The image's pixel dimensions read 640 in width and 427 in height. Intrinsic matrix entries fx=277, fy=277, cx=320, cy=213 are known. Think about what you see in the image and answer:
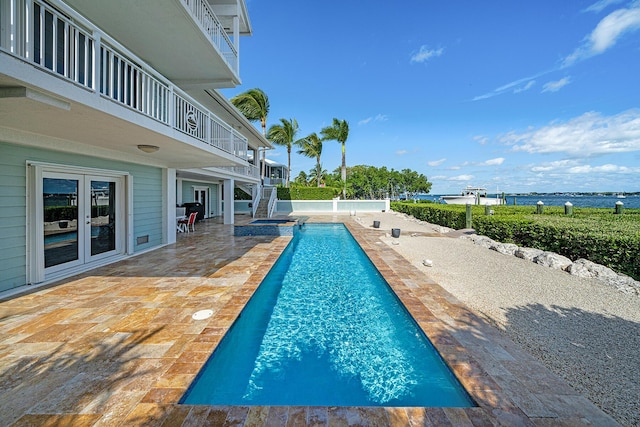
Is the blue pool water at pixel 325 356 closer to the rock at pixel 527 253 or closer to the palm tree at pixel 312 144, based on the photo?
the rock at pixel 527 253

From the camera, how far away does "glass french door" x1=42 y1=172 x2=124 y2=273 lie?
571 cm

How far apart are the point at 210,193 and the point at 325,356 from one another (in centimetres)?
1920

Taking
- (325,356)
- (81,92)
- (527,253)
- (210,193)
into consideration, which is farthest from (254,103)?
(325,356)

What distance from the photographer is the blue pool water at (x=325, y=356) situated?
9.59ft

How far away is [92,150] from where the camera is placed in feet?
21.1

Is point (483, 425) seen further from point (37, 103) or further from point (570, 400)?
point (37, 103)

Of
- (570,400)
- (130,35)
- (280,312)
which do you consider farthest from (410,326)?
(130,35)

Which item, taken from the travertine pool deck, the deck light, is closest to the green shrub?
the travertine pool deck

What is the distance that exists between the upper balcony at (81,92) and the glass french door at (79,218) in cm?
95

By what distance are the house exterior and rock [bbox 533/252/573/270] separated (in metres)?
9.11

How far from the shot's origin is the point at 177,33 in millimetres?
6656

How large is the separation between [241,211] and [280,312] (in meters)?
21.2

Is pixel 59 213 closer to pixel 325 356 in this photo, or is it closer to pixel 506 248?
pixel 325 356

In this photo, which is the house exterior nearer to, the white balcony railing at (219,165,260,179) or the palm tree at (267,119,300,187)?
the white balcony railing at (219,165,260,179)
